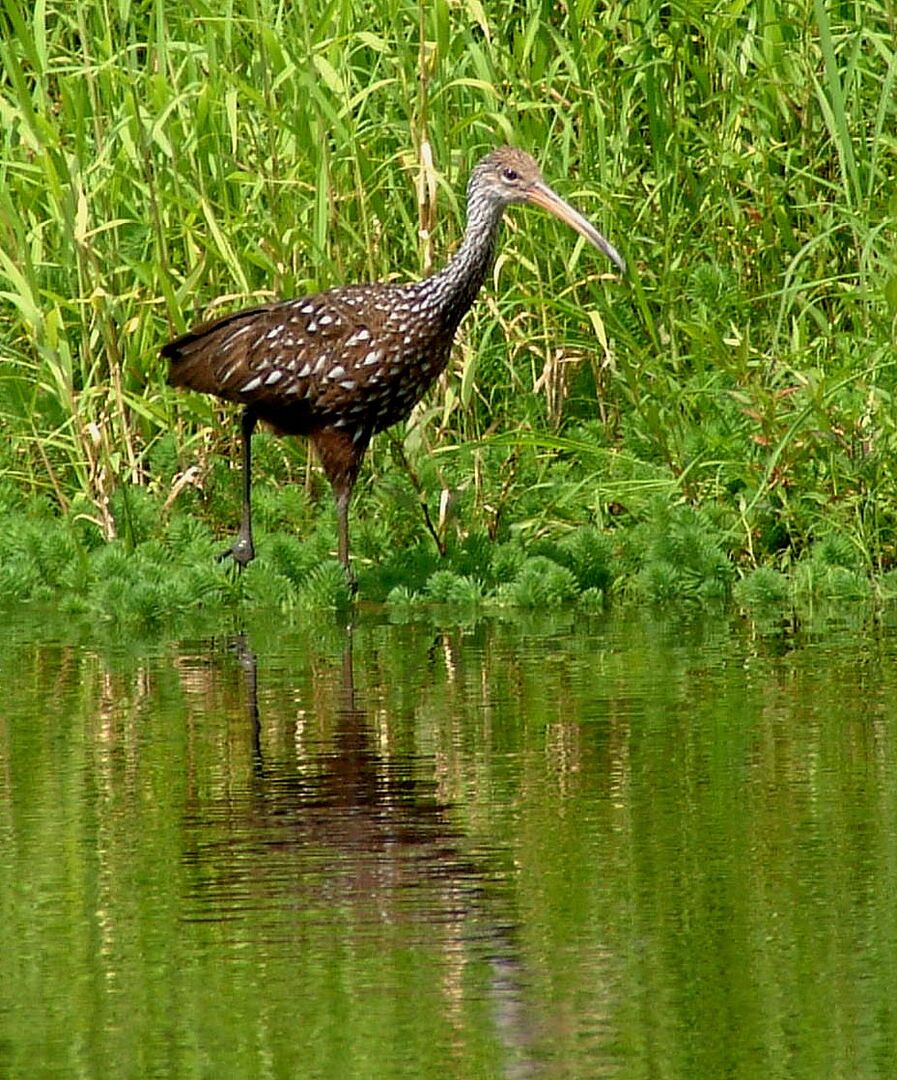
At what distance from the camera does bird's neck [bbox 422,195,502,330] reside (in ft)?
31.0

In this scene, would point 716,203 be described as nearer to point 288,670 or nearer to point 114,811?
point 288,670

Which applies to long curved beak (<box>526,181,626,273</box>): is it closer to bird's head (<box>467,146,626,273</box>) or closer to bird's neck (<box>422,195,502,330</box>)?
bird's head (<box>467,146,626,273</box>)

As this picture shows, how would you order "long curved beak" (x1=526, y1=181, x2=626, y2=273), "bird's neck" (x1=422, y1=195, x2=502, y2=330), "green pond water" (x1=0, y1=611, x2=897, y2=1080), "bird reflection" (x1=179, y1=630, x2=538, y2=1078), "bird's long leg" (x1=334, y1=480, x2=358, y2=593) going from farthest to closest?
"bird's neck" (x1=422, y1=195, x2=502, y2=330) → "bird's long leg" (x1=334, y1=480, x2=358, y2=593) → "long curved beak" (x1=526, y1=181, x2=626, y2=273) → "bird reflection" (x1=179, y1=630, x2=538, y2=1078) → "green pond water" (x1=0, y1=611, x2=897, y2=1080)

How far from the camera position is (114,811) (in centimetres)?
610

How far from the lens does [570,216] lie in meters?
9.38

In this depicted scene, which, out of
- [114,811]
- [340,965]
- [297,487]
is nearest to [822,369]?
[297,487]

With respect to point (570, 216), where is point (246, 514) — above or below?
below

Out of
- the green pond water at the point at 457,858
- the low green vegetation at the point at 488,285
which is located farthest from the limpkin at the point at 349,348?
the green pond water at the point at 457,858

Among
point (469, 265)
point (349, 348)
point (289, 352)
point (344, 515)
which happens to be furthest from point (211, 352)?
point (469, 265)

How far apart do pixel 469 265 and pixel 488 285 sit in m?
0.79

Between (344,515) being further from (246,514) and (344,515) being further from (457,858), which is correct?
(457,858)

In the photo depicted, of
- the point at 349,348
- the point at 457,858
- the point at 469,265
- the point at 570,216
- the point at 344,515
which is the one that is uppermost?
the point at 570,216

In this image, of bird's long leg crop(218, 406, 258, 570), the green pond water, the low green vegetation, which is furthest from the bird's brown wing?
the green pond water

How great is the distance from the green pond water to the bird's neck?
5.06ft
